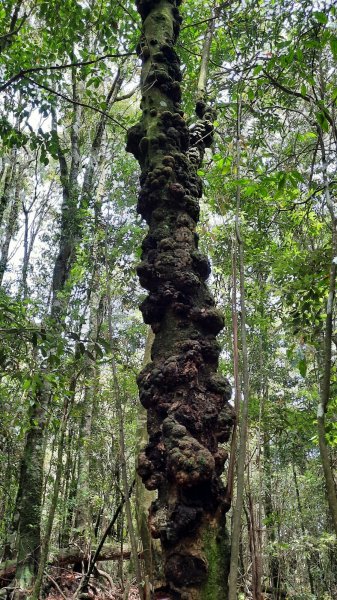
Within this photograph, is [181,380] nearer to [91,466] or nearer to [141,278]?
[141,278]

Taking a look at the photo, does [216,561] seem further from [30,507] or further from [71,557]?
[71,557]

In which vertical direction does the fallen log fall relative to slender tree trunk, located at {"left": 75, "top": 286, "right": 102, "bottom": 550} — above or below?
below

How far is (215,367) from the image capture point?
5.70ft

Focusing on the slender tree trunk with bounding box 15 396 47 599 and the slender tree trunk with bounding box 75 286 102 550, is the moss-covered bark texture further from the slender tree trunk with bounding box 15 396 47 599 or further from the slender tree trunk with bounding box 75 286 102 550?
the slender tree trunk with bounding box 75 286 102 550

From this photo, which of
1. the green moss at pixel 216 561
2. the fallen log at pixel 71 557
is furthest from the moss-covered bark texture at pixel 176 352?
the fallen log at pixel 71 557

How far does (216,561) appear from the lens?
4.33 ft

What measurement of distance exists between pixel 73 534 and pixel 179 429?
7.37m

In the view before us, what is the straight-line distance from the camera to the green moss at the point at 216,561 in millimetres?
1274

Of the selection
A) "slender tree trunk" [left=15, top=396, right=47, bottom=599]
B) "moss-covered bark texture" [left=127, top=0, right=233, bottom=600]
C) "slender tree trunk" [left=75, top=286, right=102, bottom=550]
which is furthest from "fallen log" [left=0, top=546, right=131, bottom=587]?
"moss-covered bark texture" [left=127, top=0, right=233, bottom=600]

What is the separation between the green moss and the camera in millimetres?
1274

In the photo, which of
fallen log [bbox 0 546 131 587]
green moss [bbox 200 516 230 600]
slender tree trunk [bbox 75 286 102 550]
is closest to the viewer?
green moss [bbox 200 516 230 600]

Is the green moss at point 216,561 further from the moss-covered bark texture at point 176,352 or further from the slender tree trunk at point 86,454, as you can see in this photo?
the slender tree trunk at point 86,454

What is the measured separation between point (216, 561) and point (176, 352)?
0.70 metres

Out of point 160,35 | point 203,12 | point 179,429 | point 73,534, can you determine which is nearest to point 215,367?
point 179,429
